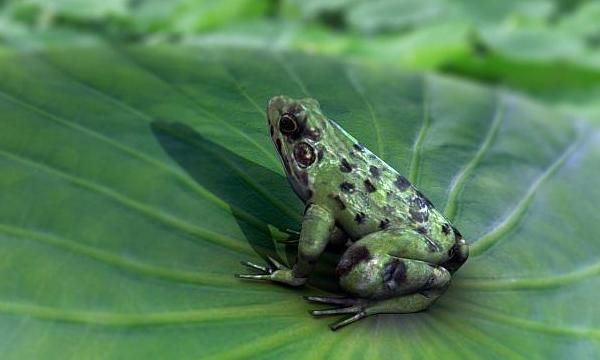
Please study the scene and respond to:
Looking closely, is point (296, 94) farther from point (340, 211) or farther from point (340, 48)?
point (340, 48)

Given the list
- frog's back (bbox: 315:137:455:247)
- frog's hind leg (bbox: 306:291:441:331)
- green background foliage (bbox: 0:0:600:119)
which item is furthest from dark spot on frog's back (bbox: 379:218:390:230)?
green background foliage (bbox: 0:0:600:119)

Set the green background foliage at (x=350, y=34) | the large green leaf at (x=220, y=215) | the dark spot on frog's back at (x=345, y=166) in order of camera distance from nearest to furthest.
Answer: the large green leaf at (x=220, y=215) < the dark spot on frog's back at (x=345, y=166) < the green background foliage at (x=350, y=34)

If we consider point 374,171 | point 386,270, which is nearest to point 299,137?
point 374,171

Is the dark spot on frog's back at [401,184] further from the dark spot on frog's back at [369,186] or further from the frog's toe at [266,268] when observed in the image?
the frog's toe at [266,268]

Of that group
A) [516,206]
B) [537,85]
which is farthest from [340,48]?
[516,206]

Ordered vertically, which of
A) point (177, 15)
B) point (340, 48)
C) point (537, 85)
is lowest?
point (537, 85)

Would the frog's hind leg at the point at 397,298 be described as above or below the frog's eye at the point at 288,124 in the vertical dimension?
below

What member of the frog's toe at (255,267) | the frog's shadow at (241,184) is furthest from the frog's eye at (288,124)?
the frog's toe at (255,267)
